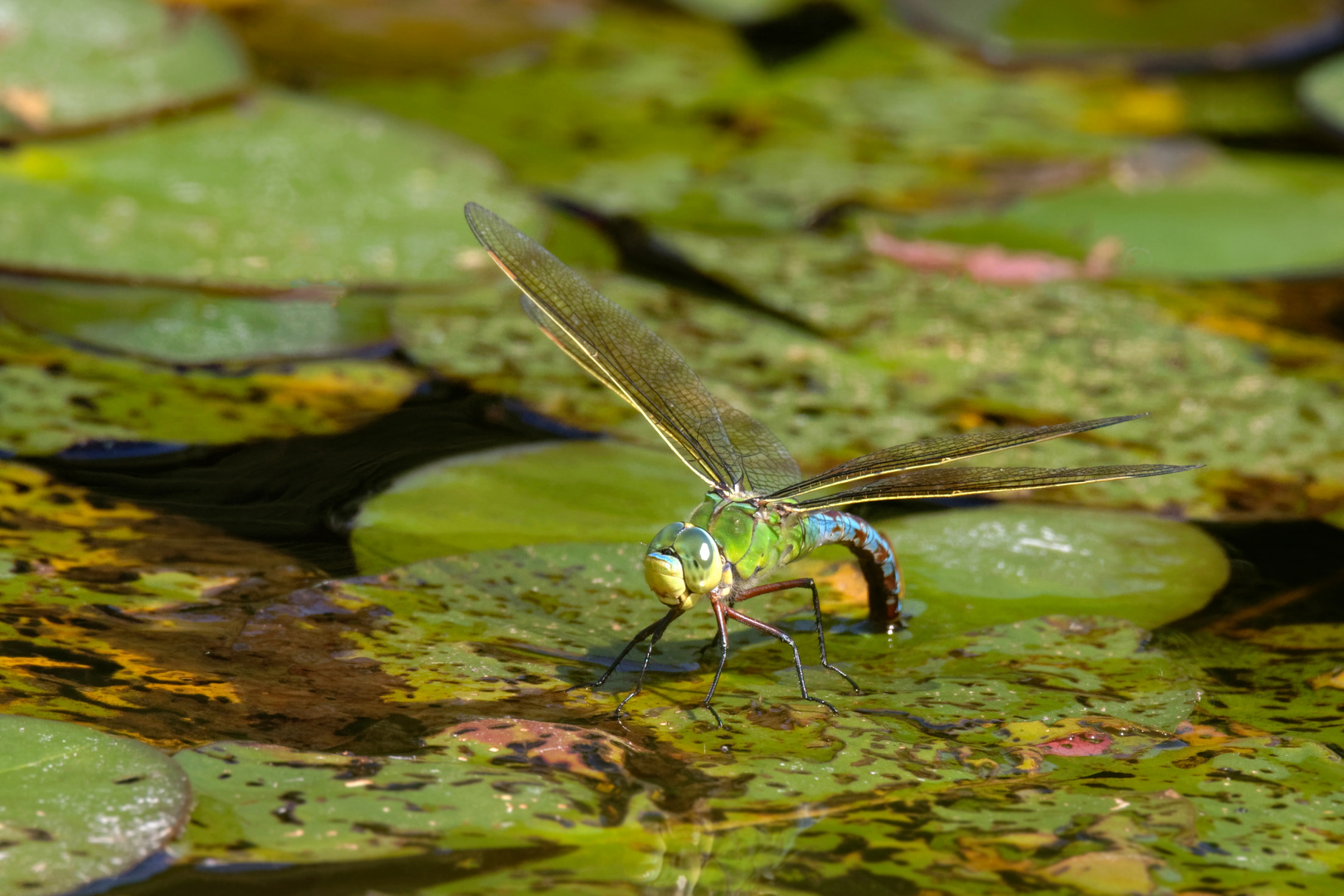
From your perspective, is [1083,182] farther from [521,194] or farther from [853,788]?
[853,788]

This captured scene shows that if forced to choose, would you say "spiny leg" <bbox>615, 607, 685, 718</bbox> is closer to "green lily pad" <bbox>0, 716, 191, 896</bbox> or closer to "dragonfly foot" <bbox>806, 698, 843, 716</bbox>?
"dragonfly foot" <bbox>806, 698, 843, 716</bbox>

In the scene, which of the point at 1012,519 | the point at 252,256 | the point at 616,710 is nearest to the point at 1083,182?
the point at 1012,519

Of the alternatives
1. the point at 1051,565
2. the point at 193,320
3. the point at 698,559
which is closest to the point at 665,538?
the point at 698,559

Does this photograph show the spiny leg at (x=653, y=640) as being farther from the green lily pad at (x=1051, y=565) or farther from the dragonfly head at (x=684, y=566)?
the green lily pad at (x=1051, y=565)

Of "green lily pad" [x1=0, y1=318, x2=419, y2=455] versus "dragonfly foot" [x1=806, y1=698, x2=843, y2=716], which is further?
"green lily pad" [x1=0, y1=318, x2=419, y2=455]

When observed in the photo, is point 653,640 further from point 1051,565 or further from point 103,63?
point 103,63

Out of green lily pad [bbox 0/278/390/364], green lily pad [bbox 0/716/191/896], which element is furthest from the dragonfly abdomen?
green lily pad [bbox 0/278/390/364]
